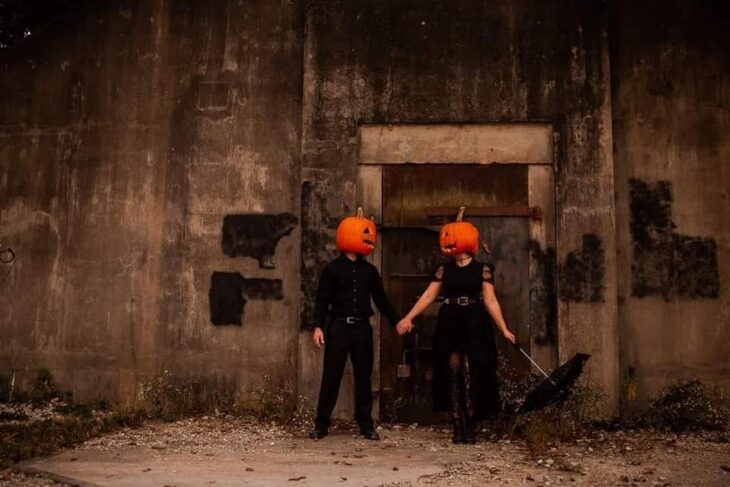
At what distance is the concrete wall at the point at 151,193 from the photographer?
7.39 m

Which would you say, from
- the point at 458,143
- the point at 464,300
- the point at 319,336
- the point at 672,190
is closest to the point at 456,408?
the point at 464,300

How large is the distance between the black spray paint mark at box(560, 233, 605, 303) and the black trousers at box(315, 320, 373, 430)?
218cm

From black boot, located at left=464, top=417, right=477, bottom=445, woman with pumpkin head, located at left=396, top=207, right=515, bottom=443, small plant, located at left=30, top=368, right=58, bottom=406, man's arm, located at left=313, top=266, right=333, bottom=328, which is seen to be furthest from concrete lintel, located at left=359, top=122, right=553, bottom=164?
small plant, located at left=30, top=368, right=58, bottom=406

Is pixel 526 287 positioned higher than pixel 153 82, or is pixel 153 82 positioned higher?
pixel 153 82

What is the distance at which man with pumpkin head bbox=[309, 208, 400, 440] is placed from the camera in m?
6.21

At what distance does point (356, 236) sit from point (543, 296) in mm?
2152

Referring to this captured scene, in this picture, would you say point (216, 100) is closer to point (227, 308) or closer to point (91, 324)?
point (227, 308)

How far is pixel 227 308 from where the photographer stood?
24.3ft

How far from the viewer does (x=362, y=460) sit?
5.47 m

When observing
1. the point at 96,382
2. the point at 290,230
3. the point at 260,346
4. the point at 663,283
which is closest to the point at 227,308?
the point at 260,346

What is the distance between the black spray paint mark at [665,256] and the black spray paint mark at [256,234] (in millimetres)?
3677

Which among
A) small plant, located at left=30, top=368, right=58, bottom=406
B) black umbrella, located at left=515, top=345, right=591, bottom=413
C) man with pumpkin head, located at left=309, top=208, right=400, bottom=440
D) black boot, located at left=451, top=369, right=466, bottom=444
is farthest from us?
small plant, located at left=30, top=368, right=58, bottom=406

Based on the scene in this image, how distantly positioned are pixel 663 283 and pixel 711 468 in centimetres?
227

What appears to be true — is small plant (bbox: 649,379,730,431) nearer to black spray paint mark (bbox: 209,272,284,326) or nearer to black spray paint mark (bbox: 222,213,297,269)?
black spray paint mark (bbox: 209,272,284,326)
